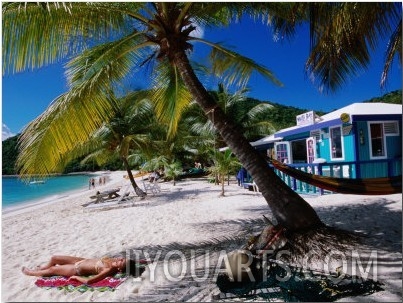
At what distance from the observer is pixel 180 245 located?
12.6 ft

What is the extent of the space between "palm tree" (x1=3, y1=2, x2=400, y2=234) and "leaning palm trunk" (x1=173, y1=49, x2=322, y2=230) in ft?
0.03

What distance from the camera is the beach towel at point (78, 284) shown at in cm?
265

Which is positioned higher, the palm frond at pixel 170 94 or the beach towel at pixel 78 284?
the palm frond at pixel 170 94

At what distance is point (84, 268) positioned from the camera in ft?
9.63

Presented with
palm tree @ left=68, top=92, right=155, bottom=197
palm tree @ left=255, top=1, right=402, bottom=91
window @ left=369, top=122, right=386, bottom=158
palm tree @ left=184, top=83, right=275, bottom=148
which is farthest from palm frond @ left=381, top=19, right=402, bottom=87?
palm tree @ left=184, top=83, right=275, bottom=148

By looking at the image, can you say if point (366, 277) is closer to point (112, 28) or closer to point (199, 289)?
point (199, 289)

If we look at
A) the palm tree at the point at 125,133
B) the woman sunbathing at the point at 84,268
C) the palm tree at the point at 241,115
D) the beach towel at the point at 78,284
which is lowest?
the beach towel at the point at 78,284

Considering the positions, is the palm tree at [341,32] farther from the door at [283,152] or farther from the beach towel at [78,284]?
the door at [283,152]

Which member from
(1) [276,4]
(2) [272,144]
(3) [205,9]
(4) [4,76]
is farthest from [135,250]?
(2) [272,144]

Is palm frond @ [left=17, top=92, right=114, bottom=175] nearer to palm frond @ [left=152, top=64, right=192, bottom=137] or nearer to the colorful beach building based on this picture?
palm frond @ [left=152, top=64, right=192, bottom=137]

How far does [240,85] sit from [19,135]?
328cm

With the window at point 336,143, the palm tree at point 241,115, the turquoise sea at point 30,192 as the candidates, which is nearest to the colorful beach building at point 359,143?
the window at point 336,143

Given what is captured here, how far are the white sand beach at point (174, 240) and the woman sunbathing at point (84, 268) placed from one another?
0.16 metres

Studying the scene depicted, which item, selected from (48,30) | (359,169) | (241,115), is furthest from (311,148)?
(48,30)
